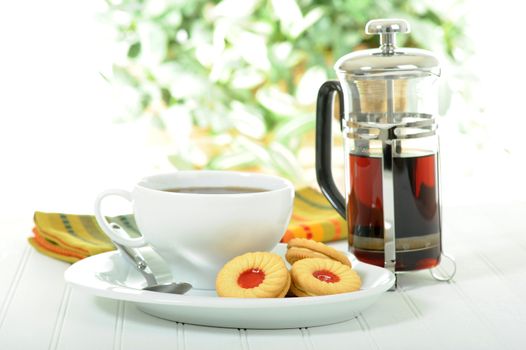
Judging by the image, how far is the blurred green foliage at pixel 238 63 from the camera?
8.41ft

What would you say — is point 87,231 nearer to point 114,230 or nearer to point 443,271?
point 114,230

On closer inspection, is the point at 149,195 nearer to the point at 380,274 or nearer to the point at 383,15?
the point at 380,274

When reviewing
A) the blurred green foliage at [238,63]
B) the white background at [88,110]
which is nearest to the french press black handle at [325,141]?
the blurred green foliage at [238,63]

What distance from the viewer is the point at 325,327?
2.55 ft

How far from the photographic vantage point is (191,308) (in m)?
0.75

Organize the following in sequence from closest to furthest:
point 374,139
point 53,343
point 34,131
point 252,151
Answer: point 53,343
point 374,139
point 252,151
point 34,131

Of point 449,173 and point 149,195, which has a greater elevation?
point 149,195

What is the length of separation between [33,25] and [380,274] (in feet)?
6.92

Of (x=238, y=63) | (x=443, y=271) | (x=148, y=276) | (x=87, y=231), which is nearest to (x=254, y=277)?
(x=148, y=276)

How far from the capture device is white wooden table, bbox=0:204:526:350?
0.74 meters

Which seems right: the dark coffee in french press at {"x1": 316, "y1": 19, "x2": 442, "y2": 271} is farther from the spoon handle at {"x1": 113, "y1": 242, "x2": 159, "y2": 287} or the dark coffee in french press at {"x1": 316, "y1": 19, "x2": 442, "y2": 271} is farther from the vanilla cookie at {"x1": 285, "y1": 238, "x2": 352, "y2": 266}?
the spoon handle at {"x1": 113, "y1": 242, "x2": 159, "y2": 287}

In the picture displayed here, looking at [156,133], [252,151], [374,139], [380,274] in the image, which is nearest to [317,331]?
[380,274]

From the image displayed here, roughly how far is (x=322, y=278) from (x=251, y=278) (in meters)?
0.06

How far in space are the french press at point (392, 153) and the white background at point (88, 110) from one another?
69.3 inches
